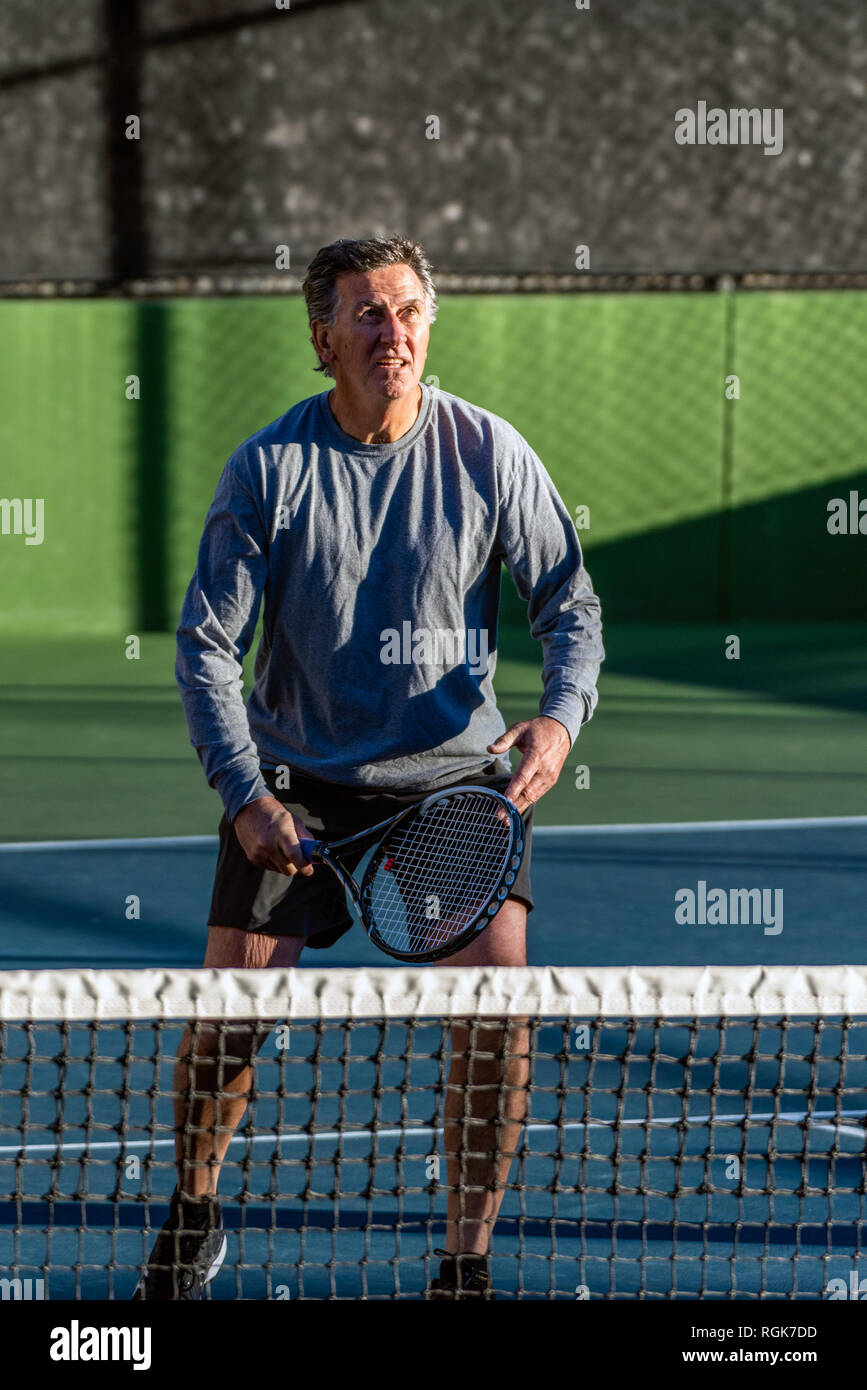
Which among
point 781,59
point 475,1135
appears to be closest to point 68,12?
point 781,59

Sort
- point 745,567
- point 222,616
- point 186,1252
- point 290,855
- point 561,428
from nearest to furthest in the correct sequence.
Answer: point 290,855 < point 186,1252 < point 222,616 < point 561,428 < point 745,567

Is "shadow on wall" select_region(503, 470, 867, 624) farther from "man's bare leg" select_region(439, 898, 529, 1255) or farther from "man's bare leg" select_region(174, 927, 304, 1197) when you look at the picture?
"man's bare leg" select_region(439, 898, 529, 1255)

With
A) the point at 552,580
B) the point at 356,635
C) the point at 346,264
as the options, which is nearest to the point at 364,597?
the point at 356,635

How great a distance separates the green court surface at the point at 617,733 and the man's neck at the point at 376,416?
174 inches

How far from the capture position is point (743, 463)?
13875mm

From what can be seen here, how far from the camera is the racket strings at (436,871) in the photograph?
3488 mm

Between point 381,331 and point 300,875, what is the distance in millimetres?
1046

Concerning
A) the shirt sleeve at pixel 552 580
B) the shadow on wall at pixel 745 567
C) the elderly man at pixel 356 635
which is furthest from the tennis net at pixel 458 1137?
the shadow on wall at pixel 745 567

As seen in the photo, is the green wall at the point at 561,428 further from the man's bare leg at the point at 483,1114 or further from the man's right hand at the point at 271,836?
the man's bare leg at the point at 483,1114

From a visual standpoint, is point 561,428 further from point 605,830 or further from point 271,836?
point 271,836

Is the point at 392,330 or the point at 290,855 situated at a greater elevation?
the point at 392,330

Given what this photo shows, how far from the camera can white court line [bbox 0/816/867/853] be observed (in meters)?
7.59

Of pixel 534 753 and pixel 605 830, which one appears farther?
pixel 605 830

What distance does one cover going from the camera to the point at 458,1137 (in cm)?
347
